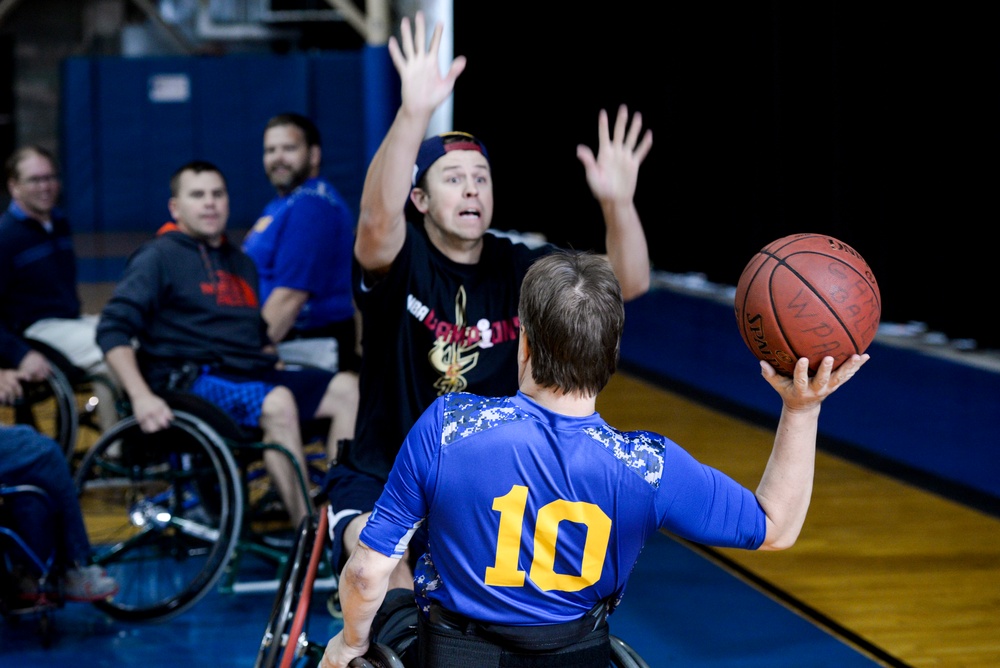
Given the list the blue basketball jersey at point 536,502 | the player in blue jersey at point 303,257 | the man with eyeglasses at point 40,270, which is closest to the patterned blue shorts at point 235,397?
the player in blue jersey at point 303,257

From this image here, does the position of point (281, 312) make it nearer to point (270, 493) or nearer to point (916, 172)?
point (270, 493)

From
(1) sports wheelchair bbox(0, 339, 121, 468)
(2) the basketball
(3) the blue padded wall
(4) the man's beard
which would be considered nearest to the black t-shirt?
(2) the basketball

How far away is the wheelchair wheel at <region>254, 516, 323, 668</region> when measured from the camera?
2346 mm

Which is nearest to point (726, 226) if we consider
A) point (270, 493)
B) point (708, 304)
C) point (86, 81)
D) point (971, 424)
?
point (708, 304)

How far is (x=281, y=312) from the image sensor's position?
4.13 metres

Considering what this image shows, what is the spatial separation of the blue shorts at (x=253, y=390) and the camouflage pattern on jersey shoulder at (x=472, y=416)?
201 centimetres

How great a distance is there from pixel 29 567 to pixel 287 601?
1113mm

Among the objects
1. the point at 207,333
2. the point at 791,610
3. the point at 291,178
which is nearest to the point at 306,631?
the point at 207,333

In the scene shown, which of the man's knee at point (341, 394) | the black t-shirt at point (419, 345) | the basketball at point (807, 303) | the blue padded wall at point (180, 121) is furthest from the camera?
the blue padded wall at point (180, 121)

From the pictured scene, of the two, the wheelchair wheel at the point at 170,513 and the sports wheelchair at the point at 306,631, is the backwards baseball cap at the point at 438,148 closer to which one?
the sports wheelchair at the point at 306,631

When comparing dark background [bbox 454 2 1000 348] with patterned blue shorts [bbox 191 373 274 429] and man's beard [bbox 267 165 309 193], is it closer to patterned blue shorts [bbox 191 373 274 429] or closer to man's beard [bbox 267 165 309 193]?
man's beard [bbox 267 165 309 193]

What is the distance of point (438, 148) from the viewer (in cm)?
263

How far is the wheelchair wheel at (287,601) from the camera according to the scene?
7.70 feet

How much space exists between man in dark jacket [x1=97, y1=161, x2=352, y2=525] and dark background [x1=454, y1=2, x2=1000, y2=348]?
94.4 inches
